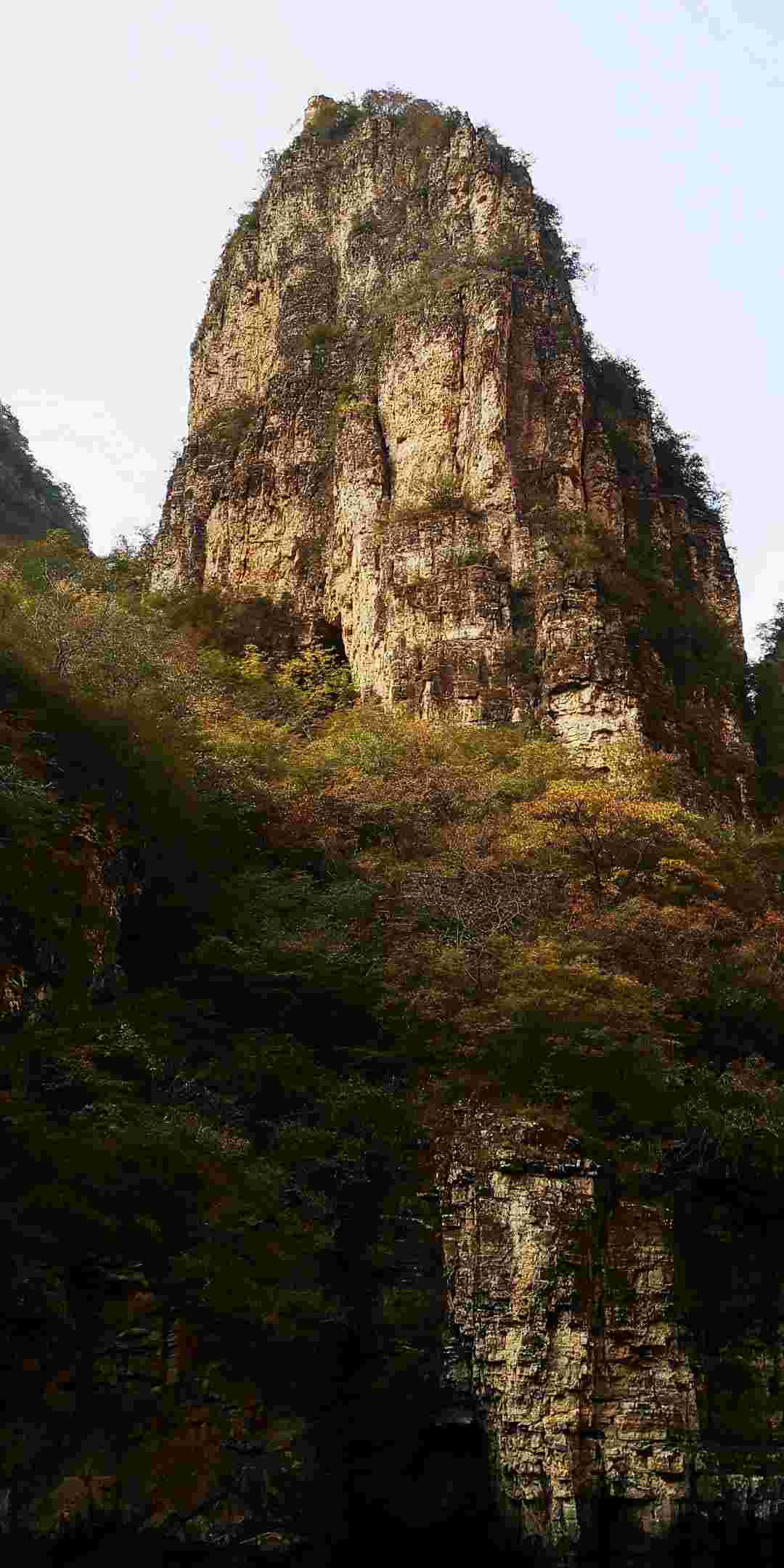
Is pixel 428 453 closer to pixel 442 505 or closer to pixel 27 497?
pixel 442 505

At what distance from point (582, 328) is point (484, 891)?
2309cm

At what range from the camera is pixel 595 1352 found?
1764 centimetres

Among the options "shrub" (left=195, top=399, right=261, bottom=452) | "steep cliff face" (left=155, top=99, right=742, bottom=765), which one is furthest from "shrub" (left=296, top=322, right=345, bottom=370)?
"shrub" (left=195, top=399, right=261, bottom=452)

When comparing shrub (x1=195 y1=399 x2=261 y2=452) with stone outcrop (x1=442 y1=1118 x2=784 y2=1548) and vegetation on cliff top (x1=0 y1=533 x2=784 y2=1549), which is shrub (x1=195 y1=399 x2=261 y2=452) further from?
stone outcrop (x1=442 y1=1118 x2=784 y2=1548)

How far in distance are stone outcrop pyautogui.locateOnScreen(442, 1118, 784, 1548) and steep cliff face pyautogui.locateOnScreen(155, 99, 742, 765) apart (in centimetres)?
1271

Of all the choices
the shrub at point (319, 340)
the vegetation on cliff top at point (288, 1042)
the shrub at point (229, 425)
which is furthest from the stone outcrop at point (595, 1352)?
the shrub at point (229, 425)

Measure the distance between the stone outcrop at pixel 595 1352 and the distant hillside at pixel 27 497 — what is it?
38.7 m

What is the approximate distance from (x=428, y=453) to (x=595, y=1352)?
2309 cm

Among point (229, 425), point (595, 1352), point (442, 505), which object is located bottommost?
point (595, 1352)

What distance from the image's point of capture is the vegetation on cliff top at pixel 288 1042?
49.5 ft

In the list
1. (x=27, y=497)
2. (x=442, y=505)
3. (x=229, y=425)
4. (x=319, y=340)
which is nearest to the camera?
(x=442, y=505)

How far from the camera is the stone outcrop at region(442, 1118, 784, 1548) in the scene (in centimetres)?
1698

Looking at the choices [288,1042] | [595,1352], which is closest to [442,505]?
[288,1042]

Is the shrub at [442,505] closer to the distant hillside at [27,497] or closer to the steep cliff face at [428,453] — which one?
the steep cliff face at [428,453]
